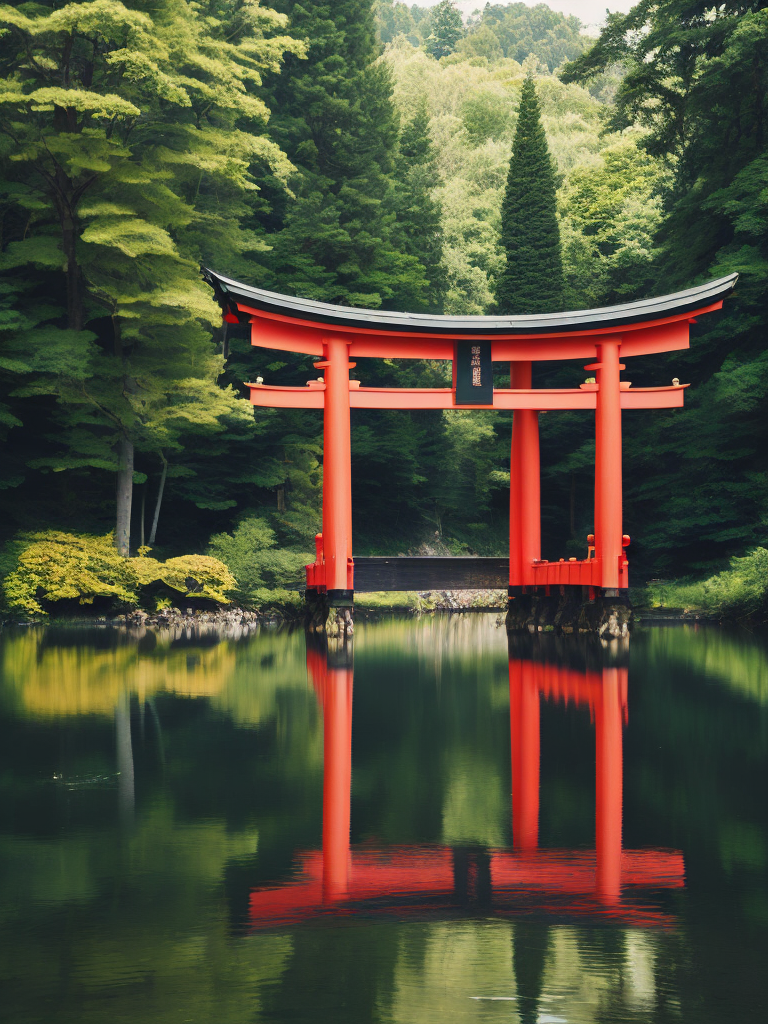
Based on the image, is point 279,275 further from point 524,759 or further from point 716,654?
point 524,759

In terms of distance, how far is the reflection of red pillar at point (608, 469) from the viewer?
18.0 metres

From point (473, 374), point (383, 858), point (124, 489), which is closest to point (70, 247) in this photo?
point (124, 489)

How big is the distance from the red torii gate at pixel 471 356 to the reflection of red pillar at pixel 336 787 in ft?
23.7

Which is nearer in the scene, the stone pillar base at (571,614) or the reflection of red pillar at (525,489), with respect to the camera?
the stone pillar base at (571,614)

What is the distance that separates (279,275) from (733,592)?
15726 mm

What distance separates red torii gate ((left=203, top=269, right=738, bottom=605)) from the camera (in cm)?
1775

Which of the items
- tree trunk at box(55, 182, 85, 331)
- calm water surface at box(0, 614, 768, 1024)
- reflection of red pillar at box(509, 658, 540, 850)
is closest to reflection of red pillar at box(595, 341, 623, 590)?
reflection of red pillar at box(509, 658, 540, 850)

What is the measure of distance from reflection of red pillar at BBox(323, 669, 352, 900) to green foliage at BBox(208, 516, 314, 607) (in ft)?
45.1

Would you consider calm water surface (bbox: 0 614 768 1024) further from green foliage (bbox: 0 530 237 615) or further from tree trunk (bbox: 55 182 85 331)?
tree trunk (bbox: 55 182 85 331)

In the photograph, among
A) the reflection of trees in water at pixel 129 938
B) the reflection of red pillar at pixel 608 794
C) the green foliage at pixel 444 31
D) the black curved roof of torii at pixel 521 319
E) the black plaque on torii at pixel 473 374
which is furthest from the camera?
the green foliage at pixel 444 31

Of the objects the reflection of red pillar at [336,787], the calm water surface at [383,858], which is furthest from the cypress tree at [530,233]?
the calm water surface at [383,858]

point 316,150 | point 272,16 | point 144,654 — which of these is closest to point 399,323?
point 144,654

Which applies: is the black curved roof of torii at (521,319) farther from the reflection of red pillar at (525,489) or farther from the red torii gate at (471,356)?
the reflection of red pillar at (525,489)

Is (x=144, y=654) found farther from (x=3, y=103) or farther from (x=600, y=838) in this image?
(x=3, y=103)
